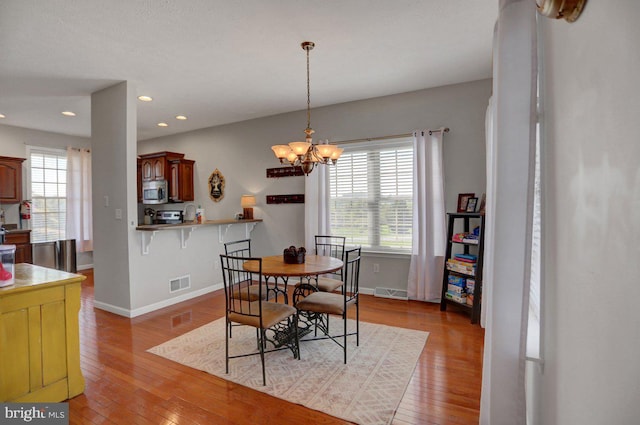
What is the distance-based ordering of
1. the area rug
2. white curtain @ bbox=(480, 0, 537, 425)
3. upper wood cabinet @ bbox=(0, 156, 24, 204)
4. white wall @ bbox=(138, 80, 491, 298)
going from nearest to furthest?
white curtain @ bbox=(480, 0, 537, 425), the area rug, white wall @ bbox=(138, 80, 491, 298), upper wood cabinet @ bbox=(0, 156, 24, 204)

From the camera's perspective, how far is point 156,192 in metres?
6.07

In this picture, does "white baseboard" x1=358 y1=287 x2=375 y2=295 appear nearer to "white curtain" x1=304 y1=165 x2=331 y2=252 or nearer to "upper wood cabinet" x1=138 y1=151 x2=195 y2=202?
"white curtain" x1=304 y1=165 x2=331 y2=252

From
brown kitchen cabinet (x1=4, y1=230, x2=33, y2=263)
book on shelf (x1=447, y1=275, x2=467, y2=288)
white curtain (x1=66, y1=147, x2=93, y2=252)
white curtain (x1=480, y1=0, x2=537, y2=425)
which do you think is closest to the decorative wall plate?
white curtain (x1=66, y1=147, x2=93, y2=252)

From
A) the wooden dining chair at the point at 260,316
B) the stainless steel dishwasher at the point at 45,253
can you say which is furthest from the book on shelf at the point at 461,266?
the stainless steel dishwasher at the point at 45,253

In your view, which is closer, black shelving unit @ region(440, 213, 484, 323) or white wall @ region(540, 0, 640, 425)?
white wall @ region(540, 0, 640, 425)

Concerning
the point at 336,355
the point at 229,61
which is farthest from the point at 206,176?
the point at 336,355

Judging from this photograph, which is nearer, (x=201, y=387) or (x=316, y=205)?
(x=201, y=387)

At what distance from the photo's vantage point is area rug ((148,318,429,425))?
2.06m

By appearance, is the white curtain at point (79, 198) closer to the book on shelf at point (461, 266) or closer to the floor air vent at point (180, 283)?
the floor air vent at point (180, 283)

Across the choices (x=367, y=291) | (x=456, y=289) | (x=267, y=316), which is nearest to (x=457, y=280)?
(x=456, y=289)

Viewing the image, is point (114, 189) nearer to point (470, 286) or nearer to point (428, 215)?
point (428, 215)

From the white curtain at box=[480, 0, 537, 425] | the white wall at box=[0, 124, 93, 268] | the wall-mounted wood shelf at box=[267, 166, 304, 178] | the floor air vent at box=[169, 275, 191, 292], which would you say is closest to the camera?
the white curtain at box=[480, 0, 537, 425]

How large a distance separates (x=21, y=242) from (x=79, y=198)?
137cm

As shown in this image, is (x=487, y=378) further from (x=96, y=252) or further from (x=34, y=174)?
(x=34, y=174)
